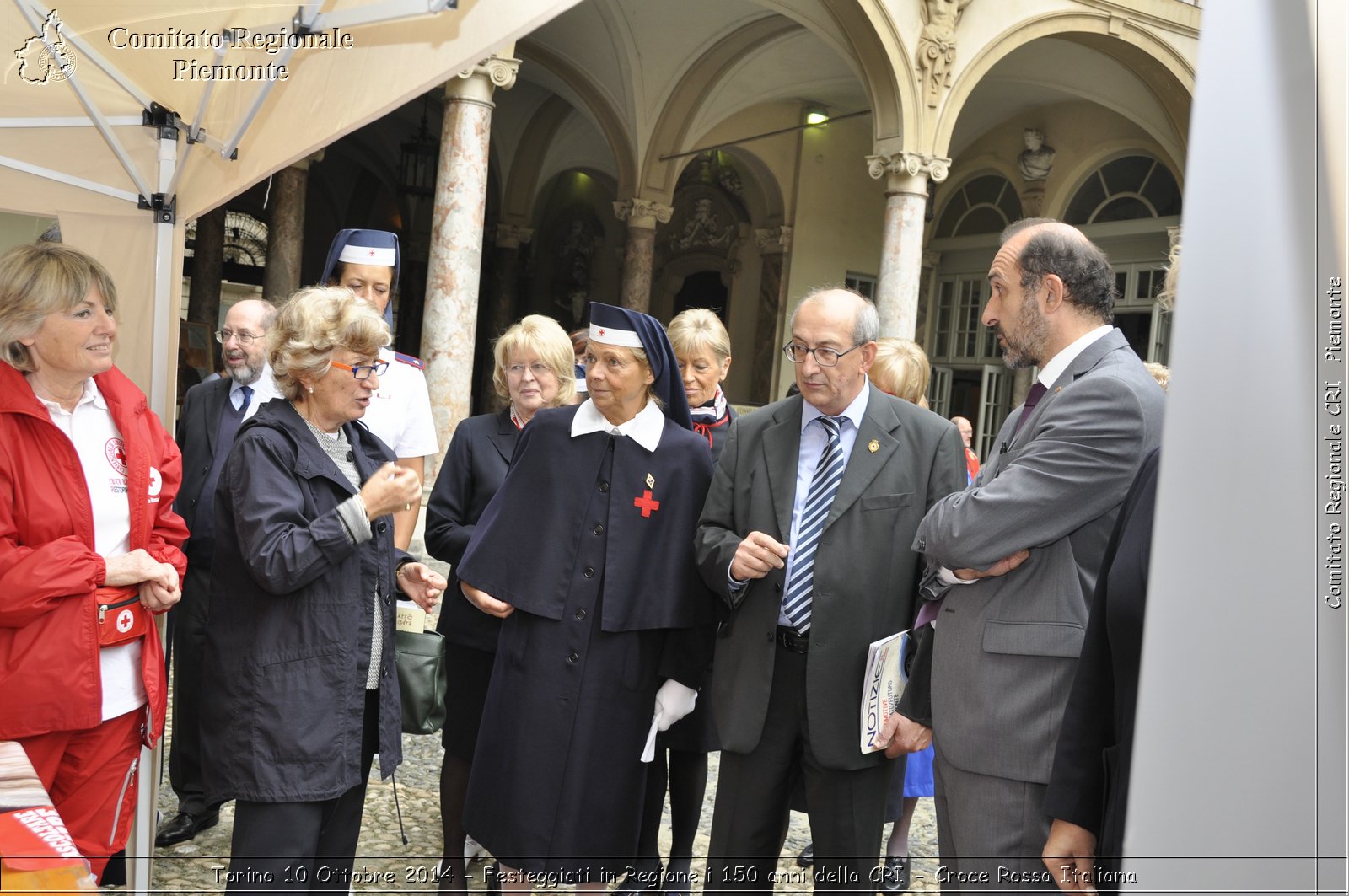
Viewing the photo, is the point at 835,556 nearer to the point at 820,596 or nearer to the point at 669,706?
the point at 820,596

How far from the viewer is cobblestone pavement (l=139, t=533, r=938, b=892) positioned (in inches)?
138

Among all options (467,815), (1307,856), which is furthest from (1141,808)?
(467,815)

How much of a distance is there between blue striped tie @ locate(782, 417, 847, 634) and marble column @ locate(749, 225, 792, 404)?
1483 centimetres

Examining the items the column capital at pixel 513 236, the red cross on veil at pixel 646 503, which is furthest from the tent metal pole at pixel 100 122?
the column capital at pixel 513 236

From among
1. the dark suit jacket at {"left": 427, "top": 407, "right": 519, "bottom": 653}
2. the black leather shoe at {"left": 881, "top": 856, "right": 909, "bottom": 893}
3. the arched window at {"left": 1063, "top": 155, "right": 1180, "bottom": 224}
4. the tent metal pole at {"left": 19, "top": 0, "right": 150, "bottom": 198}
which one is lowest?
the black leather shoe at {"left": 881, "top": 856, "right": 909, "bottom": 893}

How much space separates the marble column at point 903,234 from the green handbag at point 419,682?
970 cm

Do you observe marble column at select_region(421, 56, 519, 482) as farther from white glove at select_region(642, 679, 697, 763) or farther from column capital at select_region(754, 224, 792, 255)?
column capital at select_region(754, 224, 792, 255)

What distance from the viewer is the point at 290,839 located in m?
2.36

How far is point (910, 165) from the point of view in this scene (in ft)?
40.3

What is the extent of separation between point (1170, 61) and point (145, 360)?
46.3 ft

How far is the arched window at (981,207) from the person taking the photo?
18000 mm

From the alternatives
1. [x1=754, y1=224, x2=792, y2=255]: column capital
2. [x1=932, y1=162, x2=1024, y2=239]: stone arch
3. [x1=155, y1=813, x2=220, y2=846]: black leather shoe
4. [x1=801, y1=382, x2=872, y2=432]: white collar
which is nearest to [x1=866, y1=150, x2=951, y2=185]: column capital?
[x1=932, y1=162, x2=1024, y2=239]: stone arch

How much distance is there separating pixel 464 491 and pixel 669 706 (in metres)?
→ 1.19

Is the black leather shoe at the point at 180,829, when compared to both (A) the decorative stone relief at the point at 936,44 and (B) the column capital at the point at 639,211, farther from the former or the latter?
(B) the column capital at the point at 639,211
